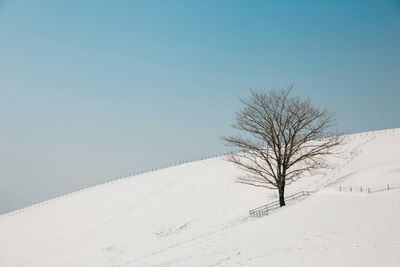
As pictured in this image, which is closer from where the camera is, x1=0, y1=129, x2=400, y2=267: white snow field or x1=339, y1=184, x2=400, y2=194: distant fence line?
x1=0, y1=129, x2=400, y2=267: white snow field

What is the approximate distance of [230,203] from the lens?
4369 cm

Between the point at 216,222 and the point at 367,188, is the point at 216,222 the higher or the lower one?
the lower one

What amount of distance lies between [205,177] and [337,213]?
36508 millimetres

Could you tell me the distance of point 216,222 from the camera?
124 feet

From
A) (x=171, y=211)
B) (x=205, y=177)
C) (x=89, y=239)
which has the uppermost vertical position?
(x=205, y=177)

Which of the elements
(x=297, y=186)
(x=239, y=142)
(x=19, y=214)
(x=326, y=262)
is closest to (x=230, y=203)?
(x=297, y=186)

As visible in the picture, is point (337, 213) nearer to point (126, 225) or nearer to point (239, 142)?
point (239, 142)

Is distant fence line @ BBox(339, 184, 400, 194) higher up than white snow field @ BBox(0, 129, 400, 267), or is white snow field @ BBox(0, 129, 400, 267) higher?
distant fence line @ BBox(339, 184, 400, 194)

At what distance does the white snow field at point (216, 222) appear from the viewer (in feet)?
57.2

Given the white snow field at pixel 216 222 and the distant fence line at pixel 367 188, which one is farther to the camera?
the distant fence line at pixel 367 188

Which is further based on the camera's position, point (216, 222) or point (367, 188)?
point (216, 222)

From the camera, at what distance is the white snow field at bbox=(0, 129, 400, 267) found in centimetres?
1742

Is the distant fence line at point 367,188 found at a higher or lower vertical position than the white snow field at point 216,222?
higher

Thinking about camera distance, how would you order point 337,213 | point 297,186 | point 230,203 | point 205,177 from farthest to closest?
point 205,177 → point 230,203 → point 297,186 → point 337,213
